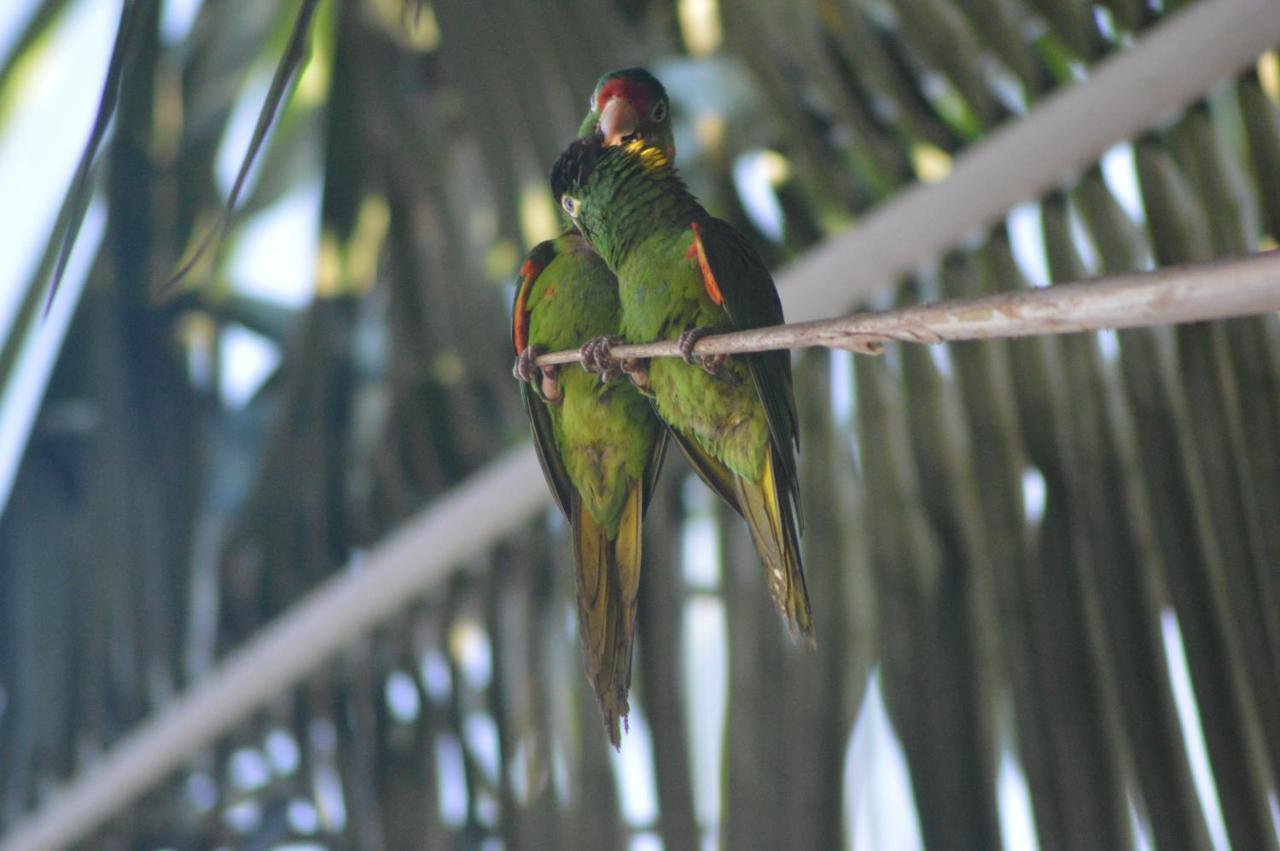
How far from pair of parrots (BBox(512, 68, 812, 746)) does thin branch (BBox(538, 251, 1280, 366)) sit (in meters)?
0.19

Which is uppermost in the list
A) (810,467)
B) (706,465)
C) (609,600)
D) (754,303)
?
(810,467)

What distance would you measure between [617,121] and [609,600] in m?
0.35

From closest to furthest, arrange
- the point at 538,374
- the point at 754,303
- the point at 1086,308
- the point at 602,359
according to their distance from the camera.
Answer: the point at 1086,308 → the point at 602,359 → the point at 538,374 → the point at 754,303

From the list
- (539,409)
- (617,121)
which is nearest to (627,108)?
(617,121)

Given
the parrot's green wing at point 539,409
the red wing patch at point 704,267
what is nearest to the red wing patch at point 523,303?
the parrot's green wing at point 539,409

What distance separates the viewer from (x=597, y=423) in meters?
0.95

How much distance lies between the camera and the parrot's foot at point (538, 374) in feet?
2.86

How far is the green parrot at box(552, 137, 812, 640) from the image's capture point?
2.71 ft

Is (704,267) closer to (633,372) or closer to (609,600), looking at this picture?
(633,372)

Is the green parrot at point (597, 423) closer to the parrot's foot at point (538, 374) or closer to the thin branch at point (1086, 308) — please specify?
the parrot's foot at point (538, 374)

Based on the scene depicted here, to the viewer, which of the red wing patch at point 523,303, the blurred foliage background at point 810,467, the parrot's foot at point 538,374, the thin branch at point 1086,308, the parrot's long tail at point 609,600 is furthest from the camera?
the blurred foliage background at point 810,467

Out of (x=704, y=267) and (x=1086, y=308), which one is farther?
(x=704, y=267)

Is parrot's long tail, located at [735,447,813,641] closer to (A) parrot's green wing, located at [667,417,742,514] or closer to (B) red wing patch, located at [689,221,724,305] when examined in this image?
(A) parrot's green wing, located at [667,417,742,514]

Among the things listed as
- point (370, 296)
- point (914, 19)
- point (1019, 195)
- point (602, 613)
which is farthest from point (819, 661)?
point (370, 296)
